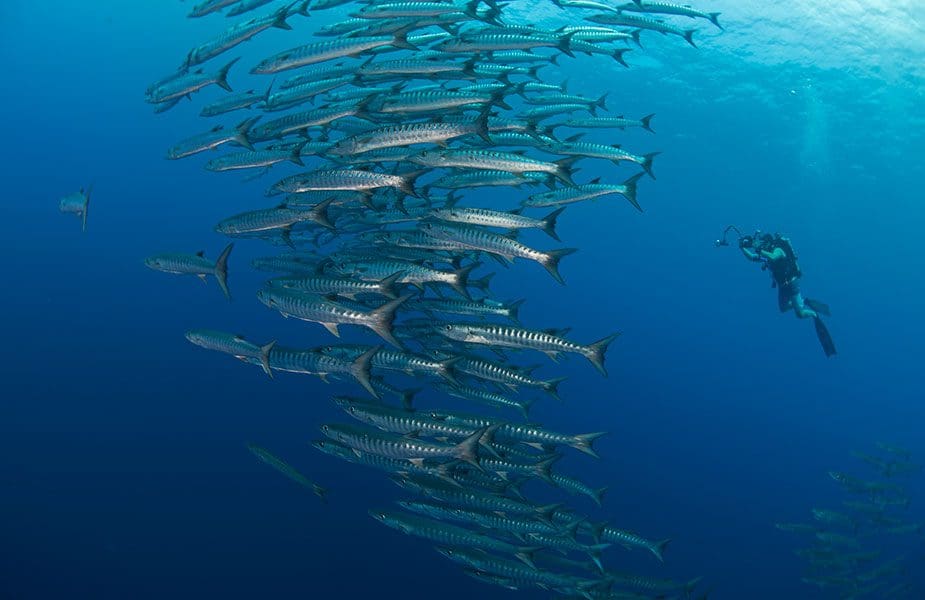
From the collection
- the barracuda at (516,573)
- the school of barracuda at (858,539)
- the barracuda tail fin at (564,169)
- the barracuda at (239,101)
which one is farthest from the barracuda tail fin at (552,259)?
the school of barracuda at (858,539)

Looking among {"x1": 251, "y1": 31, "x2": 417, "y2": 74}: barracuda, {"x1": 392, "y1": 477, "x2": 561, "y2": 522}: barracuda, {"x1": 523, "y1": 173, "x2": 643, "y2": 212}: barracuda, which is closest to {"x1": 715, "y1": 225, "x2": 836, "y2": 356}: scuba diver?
{"x1": 523, "y1": 173, "x2": 643, "y2": 212}: barracuda

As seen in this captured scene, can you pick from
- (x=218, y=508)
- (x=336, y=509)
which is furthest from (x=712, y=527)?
(x=218, y=508)

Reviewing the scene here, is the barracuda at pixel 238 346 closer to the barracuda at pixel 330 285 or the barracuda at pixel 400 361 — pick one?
the barracuda at pixel 400 361

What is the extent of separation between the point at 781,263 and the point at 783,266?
0.52 feet

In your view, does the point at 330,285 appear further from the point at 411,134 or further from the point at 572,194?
the point at 572,194

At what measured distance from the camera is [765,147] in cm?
3275

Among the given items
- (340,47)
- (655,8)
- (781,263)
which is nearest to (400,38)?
(340,47)

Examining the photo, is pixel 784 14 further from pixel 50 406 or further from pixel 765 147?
pixel 50 406

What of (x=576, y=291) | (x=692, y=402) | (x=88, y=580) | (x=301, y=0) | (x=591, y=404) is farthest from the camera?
(x=576, y=291)

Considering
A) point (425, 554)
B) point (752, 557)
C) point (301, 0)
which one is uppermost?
point (301, 0)

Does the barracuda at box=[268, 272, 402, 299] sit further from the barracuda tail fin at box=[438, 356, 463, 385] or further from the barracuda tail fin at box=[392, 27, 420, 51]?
the barracuda tail fin at box=[392, 27, 420, 51]

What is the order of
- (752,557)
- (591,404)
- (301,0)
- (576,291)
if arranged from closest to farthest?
(301,0) < (752,557) < (591,404) < (576,291)

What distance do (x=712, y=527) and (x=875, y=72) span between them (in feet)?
63.5

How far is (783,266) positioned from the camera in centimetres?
1288
